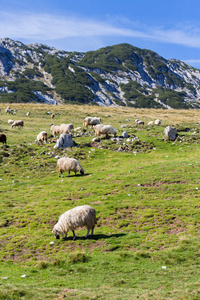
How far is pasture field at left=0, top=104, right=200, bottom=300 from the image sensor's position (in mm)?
9734

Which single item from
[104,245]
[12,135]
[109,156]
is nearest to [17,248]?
[104,245]

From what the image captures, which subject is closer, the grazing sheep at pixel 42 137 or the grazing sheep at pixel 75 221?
the grazing sheep at pixel 75 221

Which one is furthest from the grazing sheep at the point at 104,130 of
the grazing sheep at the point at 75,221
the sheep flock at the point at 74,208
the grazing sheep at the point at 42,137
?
the grazing sheep at the point at 75,221

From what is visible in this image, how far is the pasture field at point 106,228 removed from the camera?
31.9ft

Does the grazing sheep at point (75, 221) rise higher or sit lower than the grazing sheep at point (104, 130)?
lower

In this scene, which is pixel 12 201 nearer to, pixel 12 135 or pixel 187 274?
pixel 187 274

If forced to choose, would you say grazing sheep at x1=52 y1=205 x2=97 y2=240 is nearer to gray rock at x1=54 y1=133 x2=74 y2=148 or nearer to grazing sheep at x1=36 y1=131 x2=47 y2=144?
gray rock at x1=54 y1=133 x2=74 y2=148

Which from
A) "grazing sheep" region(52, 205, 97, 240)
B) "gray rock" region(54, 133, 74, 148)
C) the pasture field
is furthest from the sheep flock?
"gray rock" region(54, 133, 74, 148)

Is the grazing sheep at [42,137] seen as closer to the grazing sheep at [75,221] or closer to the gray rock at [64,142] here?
the gray rock at [64,142]

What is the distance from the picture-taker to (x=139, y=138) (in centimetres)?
3938

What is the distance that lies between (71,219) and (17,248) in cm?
356

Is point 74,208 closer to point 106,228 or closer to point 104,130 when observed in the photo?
point 106,228

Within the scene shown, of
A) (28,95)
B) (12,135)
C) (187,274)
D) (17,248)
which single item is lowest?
(17,248)

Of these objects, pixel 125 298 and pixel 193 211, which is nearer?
pixel 125 298
